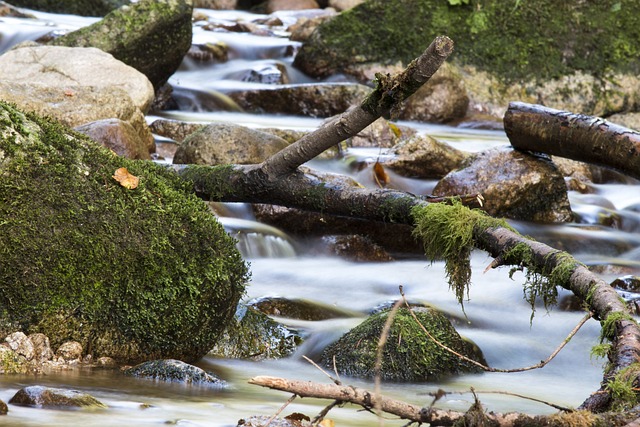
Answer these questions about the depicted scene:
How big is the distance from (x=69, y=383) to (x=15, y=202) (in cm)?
88

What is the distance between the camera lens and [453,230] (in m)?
4.31

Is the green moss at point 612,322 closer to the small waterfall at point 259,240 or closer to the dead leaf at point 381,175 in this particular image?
the small waterfall at point 259,240

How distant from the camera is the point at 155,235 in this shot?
13.5ft

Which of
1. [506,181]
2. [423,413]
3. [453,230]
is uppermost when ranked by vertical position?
[423,413]

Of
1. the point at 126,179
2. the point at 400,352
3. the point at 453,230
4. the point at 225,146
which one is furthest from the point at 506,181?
the point at 126,179

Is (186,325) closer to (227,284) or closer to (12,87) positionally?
(227,284)

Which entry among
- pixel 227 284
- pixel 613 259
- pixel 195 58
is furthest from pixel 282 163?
pixel 195 58

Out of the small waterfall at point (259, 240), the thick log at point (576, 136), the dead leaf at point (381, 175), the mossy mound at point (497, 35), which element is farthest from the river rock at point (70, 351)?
the mossy mound at point (497, 35)

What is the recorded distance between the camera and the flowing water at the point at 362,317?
11.6 ft

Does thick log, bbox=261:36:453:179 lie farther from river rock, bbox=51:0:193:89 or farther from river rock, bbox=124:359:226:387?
river rock, bbox=51:0:193:89

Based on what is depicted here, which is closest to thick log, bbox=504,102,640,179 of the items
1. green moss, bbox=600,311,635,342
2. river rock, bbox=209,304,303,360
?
river rock, bbox=209,304,303,360

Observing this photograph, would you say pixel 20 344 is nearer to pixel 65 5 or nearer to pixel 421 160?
pixel 421 160

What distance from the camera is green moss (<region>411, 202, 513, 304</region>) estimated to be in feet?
14.0

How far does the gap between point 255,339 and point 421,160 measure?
508cm
